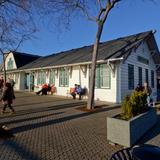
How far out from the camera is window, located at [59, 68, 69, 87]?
68.7 feet

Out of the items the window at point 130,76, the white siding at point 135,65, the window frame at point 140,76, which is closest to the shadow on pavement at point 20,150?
the white siding at point 135,65

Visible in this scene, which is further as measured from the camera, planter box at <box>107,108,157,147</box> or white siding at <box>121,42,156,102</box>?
white siding at <box>121,42,156,102</box>

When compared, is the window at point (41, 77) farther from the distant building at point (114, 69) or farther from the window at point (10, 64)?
the window at point (10, 64)

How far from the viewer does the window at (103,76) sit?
16.9 meters

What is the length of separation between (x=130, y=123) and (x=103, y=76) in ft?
36.6

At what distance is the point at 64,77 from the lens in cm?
2139

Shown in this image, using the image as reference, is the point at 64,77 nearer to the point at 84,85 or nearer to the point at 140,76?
Answer: the point at 84,85

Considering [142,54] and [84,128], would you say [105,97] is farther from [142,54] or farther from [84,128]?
[84,128]

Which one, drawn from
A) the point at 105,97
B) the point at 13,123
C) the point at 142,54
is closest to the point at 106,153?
the point at 13,123

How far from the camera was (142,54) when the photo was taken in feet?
65.7

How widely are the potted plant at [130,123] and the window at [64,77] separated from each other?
12.9 m

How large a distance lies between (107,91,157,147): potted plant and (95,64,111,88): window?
325 inches

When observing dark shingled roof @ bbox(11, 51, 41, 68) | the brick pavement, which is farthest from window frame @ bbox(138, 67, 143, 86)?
dark shingled roof @ bbox(11, 51, 41, 68)

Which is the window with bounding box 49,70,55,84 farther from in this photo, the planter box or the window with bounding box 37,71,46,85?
the planter box
